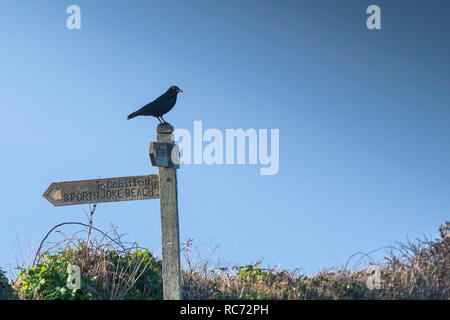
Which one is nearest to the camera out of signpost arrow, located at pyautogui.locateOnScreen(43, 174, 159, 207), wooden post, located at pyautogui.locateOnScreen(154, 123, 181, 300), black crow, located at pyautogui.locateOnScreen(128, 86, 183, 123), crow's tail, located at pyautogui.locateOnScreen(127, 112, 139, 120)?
wooden post, located at pyautogui.locateOnScreen(154, 123, 181, 300)

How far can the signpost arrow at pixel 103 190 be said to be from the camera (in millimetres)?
7062

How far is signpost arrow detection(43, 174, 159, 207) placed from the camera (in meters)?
7.06

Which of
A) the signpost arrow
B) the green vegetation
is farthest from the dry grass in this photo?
the signpost arrow

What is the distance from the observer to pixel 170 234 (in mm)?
6965

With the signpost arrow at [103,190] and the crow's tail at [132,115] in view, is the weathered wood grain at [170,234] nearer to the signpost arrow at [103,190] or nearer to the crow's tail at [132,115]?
the signpost arrow at [103,190]

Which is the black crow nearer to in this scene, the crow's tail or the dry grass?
the crow's tail

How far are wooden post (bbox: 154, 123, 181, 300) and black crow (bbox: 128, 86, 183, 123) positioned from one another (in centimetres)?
108

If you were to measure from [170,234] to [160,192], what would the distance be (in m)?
0.64

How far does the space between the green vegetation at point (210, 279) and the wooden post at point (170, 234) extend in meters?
0.84
